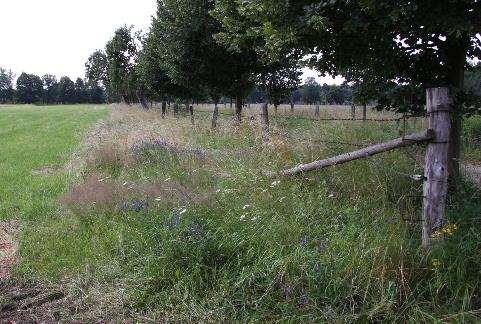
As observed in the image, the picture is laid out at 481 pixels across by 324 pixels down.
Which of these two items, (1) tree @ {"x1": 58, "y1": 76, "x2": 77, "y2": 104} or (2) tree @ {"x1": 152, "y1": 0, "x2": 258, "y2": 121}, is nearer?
(2) tree @ {"x1": 152, "y1": 0, "x2": 258, "y2": 121}

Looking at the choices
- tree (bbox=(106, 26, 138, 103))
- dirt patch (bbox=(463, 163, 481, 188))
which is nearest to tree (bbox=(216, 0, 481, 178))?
dirt patch (bbox=(463, 163, 481, 188))

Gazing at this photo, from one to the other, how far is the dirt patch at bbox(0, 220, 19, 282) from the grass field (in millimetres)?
154

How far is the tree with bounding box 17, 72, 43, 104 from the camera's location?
13088 centimetres

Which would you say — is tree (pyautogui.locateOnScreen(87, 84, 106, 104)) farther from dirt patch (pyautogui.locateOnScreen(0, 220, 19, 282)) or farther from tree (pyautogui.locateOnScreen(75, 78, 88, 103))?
dirt patch (pyautogui.locateOnScreen(0, 220, 19, 282))

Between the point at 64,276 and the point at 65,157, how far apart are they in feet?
Answer: 31.5

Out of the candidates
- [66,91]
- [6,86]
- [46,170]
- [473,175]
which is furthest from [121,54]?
[6,86]

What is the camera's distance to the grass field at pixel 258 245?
3936mm

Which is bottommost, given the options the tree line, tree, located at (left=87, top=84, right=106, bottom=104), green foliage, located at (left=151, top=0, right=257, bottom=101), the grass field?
the grass field

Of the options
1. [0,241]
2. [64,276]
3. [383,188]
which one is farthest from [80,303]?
[383,188]

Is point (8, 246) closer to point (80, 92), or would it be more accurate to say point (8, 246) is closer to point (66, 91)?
point (66, 91)

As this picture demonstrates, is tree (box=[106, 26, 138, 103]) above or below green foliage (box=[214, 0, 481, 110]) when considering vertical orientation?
above

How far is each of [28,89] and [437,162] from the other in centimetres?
14336

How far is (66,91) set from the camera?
131 m

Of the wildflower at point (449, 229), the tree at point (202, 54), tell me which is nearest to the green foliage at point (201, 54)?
the tree at point (202, 54)
